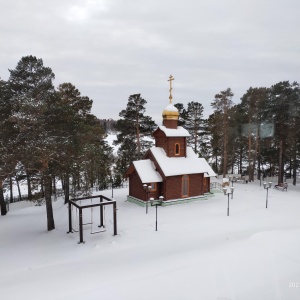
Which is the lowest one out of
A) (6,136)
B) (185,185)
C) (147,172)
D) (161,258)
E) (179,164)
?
(161,258)

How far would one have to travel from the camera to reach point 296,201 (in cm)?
2112

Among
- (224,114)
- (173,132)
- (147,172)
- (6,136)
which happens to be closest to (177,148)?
(173,132)

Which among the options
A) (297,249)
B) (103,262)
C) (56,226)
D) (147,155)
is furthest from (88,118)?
(297,249)

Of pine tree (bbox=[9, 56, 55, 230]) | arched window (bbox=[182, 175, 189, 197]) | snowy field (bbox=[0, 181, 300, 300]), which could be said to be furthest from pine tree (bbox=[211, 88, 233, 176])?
pine tree (bbox=[9, 56, 55, 230])

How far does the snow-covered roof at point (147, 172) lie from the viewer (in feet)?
67.2

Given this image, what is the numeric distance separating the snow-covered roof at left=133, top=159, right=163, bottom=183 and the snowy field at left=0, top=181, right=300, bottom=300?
10.8 feet

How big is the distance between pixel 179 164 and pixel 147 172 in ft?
10.0

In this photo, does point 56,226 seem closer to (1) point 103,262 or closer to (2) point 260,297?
(1) point 103,262

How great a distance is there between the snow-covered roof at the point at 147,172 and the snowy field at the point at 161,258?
330 centimetres

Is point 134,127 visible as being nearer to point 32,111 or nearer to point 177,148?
point 177,148

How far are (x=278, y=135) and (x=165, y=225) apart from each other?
18.7 metres

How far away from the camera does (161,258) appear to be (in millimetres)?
10867

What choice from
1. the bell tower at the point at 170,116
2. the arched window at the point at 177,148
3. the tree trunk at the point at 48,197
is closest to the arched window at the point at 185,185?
the arched window at the point at 177,148

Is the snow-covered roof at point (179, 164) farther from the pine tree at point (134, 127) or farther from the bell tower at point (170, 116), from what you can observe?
the pine tree at point (134, 127)
